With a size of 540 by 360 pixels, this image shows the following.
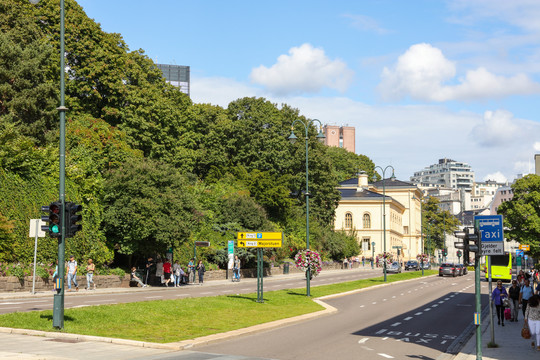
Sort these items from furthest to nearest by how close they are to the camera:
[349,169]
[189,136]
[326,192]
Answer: [349,169], [326,192], [189,136]

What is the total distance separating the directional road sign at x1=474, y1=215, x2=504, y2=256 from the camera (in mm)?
16344

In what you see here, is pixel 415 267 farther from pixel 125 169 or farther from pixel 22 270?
pixel 22 270

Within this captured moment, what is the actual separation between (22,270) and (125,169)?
10.4m

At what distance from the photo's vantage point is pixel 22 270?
32.5 m

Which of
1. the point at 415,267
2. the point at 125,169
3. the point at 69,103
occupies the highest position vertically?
the point at 69,103

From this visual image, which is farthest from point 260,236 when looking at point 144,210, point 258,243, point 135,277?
point 135,277

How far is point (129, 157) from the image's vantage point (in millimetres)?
44344

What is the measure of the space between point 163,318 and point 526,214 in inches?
2906

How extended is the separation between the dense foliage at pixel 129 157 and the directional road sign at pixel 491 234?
2444 cm

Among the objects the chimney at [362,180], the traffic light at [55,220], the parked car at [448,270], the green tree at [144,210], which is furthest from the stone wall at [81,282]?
the chimney at [362,180]

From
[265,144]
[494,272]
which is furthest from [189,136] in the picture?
[494,272]

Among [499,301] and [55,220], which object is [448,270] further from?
[55,220]

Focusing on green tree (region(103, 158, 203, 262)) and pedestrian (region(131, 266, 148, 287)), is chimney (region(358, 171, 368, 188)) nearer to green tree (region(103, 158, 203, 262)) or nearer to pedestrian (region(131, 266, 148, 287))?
green tree (region(103, 158, 203, 262))

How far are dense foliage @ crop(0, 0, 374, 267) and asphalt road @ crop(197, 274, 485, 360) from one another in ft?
46.1
